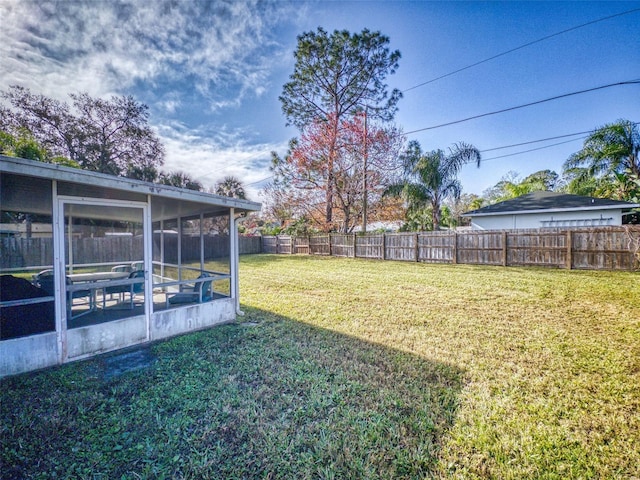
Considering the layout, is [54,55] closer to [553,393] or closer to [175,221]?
[175,221]

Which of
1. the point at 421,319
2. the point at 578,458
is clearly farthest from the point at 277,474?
the point at 421,319

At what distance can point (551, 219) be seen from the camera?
44.2 ft

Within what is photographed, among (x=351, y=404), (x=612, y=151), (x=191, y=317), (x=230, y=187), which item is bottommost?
(x=351, y=404)

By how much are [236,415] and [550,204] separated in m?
17.2

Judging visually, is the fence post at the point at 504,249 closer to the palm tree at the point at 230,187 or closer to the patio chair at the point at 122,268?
the patio chair at the point at 122,268

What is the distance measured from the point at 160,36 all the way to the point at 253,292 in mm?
8002

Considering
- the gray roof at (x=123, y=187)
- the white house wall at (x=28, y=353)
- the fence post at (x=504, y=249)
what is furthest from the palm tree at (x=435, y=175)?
the white house wall at (x=28, y=353)

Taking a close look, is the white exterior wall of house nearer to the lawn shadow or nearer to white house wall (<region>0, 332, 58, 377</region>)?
the lawn shadow

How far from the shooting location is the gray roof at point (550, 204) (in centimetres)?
1188


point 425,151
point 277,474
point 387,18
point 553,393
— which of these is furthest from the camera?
point 425,151

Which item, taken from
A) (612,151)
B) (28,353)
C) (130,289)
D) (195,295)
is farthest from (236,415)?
(612,151)

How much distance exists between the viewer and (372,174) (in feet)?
56.6

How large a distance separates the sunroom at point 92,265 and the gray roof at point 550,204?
49.0ft

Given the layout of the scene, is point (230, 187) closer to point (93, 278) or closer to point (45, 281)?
point (93, 278)
